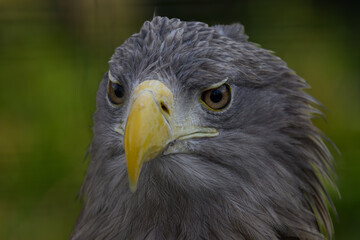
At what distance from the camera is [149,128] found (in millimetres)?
1629

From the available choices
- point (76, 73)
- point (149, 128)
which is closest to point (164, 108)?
point (149, 128)

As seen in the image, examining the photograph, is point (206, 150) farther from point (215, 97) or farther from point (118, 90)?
point (118, 90)

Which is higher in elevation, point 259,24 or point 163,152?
point 259,24

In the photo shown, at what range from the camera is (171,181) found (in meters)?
1.81

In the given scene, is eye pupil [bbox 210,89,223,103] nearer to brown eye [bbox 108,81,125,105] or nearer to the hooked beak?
the hooked beak

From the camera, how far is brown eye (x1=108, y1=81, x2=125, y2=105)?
1917mm

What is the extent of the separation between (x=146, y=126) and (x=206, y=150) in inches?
10.4

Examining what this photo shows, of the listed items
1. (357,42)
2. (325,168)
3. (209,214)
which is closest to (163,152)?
(209,214)

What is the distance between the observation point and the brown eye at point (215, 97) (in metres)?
1.85

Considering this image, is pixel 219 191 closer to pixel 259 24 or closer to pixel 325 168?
pixel 325 168

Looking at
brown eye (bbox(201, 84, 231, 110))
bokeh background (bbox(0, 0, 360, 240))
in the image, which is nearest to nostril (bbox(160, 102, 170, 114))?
brown eye (bbox(201, 84, 231, 110))

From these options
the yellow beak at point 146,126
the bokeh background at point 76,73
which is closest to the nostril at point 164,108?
the yellow beak at point 146,126

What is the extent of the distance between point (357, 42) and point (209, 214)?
9.29 feet

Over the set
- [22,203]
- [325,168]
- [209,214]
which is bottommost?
[22,203]
